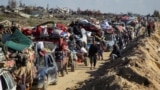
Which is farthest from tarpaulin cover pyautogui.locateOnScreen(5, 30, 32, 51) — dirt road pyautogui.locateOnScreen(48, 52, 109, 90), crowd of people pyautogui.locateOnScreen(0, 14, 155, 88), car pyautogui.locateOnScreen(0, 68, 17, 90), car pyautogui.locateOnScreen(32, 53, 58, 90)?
car pyautogui.locateOnScreen(0, 68, 17, 90)

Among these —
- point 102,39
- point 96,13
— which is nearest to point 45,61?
point 102,39

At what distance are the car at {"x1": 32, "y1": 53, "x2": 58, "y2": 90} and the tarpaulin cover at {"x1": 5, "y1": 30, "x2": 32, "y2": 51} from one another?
0.81m

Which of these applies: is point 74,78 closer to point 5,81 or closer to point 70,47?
point 70,47

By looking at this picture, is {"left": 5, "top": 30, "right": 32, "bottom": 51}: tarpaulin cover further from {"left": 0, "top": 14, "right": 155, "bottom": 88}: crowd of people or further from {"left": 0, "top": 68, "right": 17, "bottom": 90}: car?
{"left": 0, "top": 68, "right": 17, "bottom": 90}: car

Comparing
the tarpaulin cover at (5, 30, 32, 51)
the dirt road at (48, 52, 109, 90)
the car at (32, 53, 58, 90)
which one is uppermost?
the tarpaulin cover at (5, 30, 32, 51)

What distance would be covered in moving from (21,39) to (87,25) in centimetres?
2167

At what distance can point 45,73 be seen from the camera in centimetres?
1855

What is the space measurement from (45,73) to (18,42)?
1.89m

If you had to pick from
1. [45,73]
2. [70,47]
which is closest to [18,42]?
[45,73]

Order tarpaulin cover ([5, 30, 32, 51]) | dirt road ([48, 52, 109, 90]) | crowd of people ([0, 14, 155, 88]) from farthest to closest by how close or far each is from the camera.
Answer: dirt road ([48, 52, 109, 90]) < tarpaulin cover ([5, 30, 32, 51]) < crowd of people ([0, 14, 155, 88])

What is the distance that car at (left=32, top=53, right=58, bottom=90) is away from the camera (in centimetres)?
1785

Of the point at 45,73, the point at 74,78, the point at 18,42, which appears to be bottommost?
the point at 74,78

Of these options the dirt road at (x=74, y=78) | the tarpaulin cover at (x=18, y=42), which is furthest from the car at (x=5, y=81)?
the dirt road at (x=74, y=78)

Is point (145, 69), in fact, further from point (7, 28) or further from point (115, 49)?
point (115, 49)
